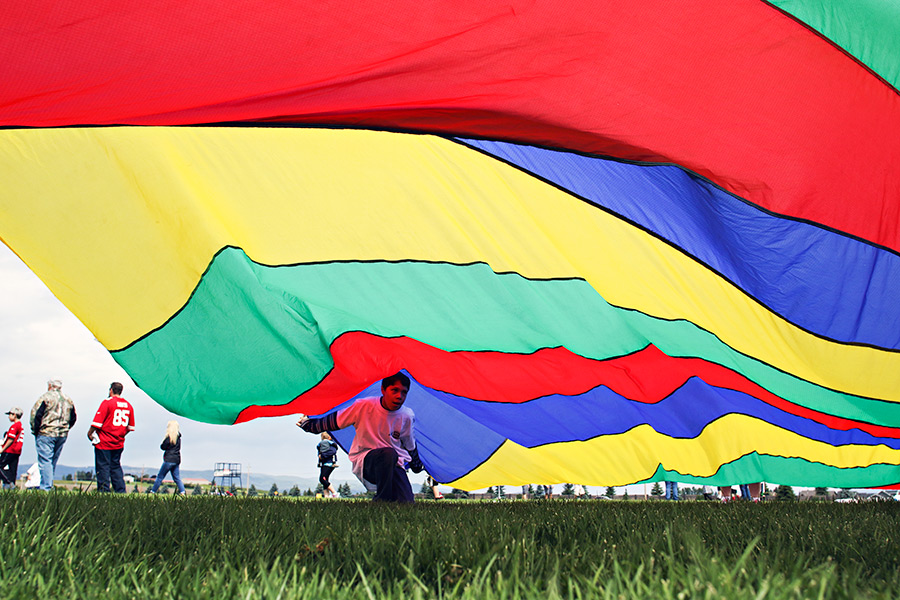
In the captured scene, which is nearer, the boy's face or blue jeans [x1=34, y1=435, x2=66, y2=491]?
the boy's face

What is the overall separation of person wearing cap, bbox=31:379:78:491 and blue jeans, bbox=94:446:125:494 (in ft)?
2.31

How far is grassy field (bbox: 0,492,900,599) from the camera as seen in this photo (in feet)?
3.64

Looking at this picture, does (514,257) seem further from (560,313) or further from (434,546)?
(434,546)

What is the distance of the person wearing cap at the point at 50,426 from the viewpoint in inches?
277

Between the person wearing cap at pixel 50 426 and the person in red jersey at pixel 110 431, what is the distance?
28.1 inches

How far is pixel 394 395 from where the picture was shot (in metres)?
4.18

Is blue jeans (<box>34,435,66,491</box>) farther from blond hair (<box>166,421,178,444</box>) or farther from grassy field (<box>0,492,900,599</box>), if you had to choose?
grassy field (<box>0,492,900,599</box>)

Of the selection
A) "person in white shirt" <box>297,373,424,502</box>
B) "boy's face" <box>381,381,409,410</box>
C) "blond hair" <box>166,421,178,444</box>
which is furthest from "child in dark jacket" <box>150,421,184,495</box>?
"boy's face" <box>381,381,409,410</box>

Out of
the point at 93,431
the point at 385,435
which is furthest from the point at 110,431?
the point at 385,435

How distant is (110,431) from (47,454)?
0.95m

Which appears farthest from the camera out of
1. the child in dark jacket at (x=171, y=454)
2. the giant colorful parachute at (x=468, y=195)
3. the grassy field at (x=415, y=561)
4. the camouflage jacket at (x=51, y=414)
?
the child in dark jacket at (x=171, y=454)

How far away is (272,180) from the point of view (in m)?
2.93

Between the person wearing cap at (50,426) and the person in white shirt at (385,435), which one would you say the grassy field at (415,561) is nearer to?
the person in white shirt at (385,435)

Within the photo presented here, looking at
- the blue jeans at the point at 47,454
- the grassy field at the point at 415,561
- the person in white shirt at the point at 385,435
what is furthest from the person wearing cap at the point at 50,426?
the grassy field at the point at 415,561
